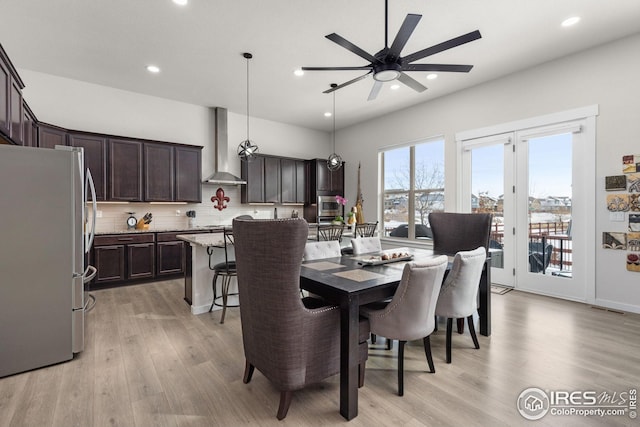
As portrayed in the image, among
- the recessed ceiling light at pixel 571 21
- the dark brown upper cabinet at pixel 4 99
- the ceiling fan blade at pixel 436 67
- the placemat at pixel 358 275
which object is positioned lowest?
the placemat at pixel 358 275

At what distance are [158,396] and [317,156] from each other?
639 cm

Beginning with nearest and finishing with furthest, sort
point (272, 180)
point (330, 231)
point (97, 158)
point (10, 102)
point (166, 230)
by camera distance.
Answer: point (10, 102) → point (330, 231) → point (97, 158) → point (166, 230) → point (272, 180)

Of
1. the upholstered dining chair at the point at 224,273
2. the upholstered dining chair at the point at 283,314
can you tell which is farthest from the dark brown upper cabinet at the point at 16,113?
the upholstered dining chair at the point at 283,314

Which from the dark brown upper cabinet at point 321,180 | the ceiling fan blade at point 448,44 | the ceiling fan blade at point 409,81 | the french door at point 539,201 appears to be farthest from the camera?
the dark brown upper cabinet at point 321,180

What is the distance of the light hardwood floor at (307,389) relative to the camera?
1.76 m

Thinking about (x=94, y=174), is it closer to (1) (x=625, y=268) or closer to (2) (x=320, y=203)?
(2) (x=320, y=203)

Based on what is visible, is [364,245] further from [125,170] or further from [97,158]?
[97,158]

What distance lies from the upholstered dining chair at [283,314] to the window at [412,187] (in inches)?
169

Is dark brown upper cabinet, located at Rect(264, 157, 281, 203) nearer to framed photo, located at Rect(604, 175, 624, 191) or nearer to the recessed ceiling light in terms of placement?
the recessed ceiling light

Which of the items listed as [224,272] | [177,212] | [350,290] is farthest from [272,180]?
[350,290]

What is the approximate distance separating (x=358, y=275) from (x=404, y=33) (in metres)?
1.75

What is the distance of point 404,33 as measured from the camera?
215cm

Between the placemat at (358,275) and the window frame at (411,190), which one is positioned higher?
the window frame at (411,190)

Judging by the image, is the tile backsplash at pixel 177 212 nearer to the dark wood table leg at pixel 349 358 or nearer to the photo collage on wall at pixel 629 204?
the dark wood table leg at pixel 349 358
